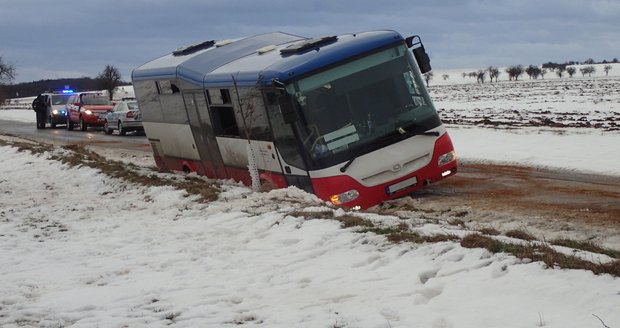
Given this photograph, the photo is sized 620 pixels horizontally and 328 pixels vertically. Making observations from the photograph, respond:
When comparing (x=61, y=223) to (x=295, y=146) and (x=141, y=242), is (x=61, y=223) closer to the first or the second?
(x=141, y=242)

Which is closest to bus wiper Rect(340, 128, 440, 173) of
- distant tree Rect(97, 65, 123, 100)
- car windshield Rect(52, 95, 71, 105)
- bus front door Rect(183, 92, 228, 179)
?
bus front door Rect(183, 92, 228, 179)

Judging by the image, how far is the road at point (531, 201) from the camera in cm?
972

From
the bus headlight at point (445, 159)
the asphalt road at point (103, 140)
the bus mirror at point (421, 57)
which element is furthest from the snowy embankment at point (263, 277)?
the asphalt road at point (103, 140)

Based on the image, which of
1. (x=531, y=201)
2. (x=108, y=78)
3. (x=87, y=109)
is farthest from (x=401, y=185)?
(x=108, y=78)

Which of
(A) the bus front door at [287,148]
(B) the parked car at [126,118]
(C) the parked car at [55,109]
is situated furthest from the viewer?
(C) the parked car at [55,109]

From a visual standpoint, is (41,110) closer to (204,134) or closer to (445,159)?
(204,134)

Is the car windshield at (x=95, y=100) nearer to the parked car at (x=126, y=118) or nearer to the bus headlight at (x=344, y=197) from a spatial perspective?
the parked car at (x=126, y=118)

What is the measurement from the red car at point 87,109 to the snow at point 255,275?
28.3 meters

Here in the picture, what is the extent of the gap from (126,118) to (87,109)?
704 cm

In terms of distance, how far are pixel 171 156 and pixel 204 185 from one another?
434cm

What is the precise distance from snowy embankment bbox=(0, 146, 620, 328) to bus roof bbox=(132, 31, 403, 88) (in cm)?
197

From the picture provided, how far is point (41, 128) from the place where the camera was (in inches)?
1881

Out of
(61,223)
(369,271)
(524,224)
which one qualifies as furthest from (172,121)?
(369,271)

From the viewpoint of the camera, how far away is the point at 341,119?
1158 cm
